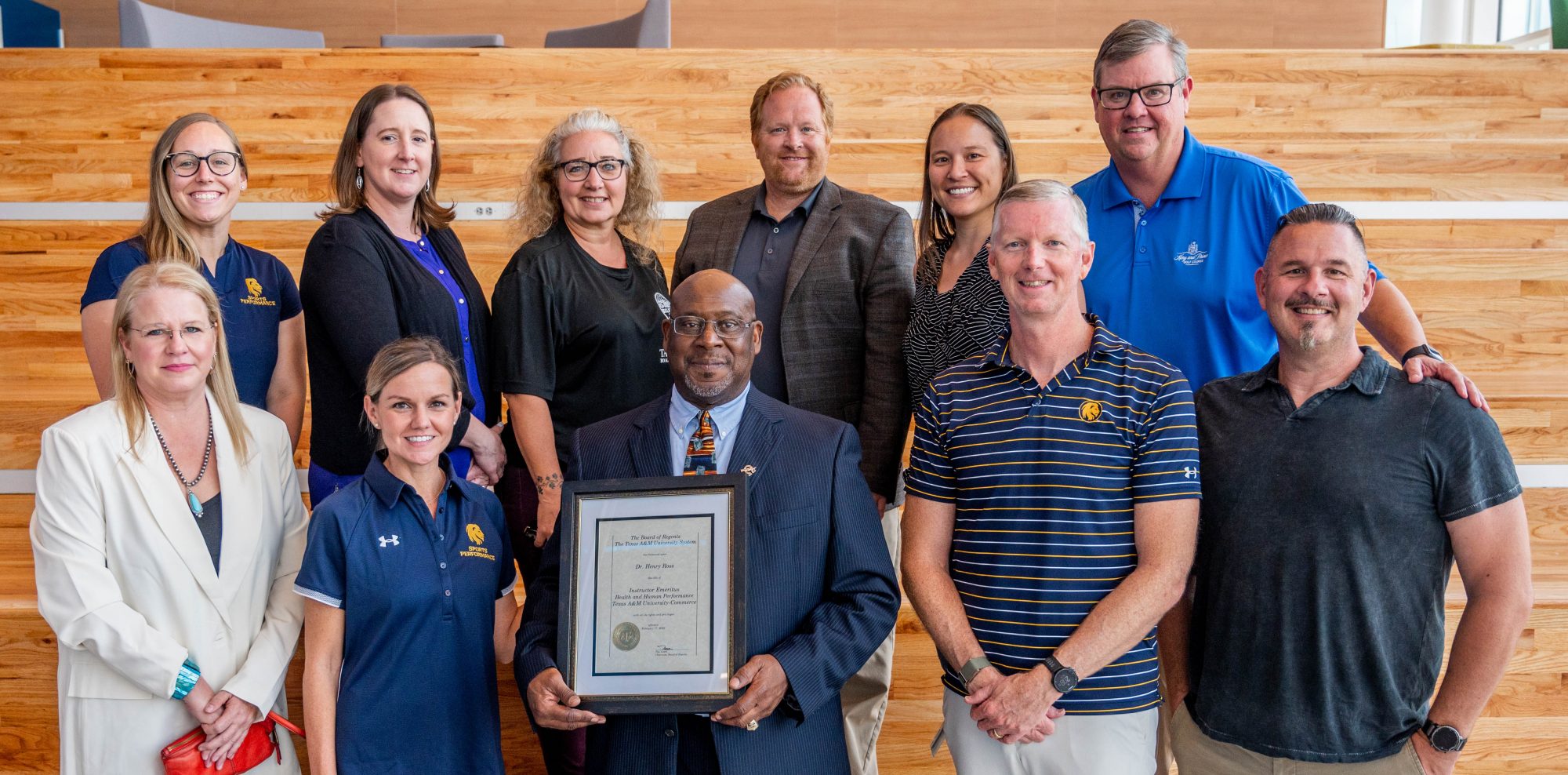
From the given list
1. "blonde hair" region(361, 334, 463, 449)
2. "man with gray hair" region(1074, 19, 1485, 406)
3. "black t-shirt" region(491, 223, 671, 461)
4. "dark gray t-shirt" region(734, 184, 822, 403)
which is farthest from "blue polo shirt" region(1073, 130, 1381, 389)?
"blonde hair" region(361, 334, 463, 449)

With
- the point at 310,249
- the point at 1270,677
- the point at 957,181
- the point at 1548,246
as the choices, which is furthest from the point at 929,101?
the point at 1270,677

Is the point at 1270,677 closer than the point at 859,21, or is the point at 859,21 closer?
the point at 1270,677

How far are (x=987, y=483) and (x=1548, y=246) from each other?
3.67 m

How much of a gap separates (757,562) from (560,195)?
3.57 ft

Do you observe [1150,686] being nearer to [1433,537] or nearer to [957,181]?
[1433,537]

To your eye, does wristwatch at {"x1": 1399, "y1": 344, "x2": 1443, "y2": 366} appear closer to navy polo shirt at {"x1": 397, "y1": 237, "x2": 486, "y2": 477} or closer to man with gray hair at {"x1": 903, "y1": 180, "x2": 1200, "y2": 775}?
man with gray hair at {"x1": 903, "y1": 180, "x2": 1200, "y2": 775}

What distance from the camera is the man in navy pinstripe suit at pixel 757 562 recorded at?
186cm

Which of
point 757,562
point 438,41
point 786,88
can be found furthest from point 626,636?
point 438,41

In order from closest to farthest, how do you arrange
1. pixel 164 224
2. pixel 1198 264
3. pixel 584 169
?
pixel 1198 264, pixel 164 224, pixel 584 169

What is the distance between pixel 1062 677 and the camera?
1.81 metres

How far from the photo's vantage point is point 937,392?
6.56ft

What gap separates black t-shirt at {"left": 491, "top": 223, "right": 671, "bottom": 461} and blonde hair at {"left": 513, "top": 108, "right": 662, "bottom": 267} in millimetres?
135

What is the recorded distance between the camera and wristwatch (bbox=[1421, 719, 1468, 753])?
1848 mm

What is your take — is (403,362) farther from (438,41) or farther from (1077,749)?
(438,41)
